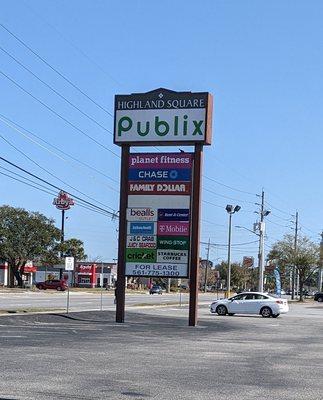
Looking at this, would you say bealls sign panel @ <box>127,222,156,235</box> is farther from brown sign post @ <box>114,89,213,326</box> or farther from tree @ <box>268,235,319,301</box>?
tree @ <box>268,235,319,301</box>

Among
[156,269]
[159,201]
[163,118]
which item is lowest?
[156,269]

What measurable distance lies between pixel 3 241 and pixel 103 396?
8248 centimetres

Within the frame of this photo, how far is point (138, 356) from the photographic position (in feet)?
49.7

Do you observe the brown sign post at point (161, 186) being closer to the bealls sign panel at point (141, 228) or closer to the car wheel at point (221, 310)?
the bealls sign panel at point (141, 228)

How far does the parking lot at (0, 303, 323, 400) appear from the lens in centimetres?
1042

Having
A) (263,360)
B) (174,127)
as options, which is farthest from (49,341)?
(174,127)

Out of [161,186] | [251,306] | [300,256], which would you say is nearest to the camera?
[161,186]

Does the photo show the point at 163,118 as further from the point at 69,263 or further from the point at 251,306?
the point at 251,306

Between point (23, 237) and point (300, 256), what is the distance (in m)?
35.9

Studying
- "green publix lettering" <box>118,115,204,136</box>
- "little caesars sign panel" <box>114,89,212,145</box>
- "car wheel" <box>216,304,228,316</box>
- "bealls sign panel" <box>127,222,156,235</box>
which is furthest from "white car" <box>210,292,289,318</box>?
"green publix lettering" <box>118,115,204,136</box>

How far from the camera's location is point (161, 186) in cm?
2755

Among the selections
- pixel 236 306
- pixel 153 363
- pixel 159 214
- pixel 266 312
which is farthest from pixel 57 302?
pixel 153 363

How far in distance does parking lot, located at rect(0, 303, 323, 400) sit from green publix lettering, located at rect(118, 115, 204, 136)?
780 cm

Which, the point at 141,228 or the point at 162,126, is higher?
the point at 162,126
